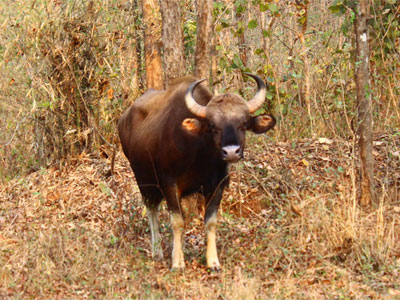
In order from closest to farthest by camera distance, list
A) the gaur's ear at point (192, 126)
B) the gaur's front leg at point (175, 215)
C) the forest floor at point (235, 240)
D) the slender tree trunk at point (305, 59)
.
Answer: the forest floor at point (235, 240) < the gaur's ear at point (192, 126) < the gaur's front leg at point (175, 215) < the slender tree trunk at point (305, 59)

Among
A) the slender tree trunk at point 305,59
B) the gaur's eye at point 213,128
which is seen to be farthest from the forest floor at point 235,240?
the gaur's eye at point 213,128

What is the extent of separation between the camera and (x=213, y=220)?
→ 695 cm

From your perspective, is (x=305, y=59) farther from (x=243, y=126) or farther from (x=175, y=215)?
(x=175, y=215)

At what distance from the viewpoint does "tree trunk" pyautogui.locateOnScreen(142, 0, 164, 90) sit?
10680 mm

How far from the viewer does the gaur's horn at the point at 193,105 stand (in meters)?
6.63

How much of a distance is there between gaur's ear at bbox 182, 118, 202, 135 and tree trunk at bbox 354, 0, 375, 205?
1.90 metres

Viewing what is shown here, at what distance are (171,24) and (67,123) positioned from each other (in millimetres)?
2849

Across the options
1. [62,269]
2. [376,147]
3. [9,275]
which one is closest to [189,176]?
[62,269]

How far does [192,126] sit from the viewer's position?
6613 millimetres

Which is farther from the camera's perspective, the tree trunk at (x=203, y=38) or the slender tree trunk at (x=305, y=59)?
the slender tree trunk at (x=305, y=59)

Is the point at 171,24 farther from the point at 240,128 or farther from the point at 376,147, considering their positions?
the point at 376,147

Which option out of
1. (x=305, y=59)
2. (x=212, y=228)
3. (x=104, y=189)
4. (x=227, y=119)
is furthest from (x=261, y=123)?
(x=305, y=59)

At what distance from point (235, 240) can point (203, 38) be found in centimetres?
245

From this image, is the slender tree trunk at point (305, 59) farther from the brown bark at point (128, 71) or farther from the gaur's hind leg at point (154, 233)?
the gaur's hind leg at point (154, 233)
